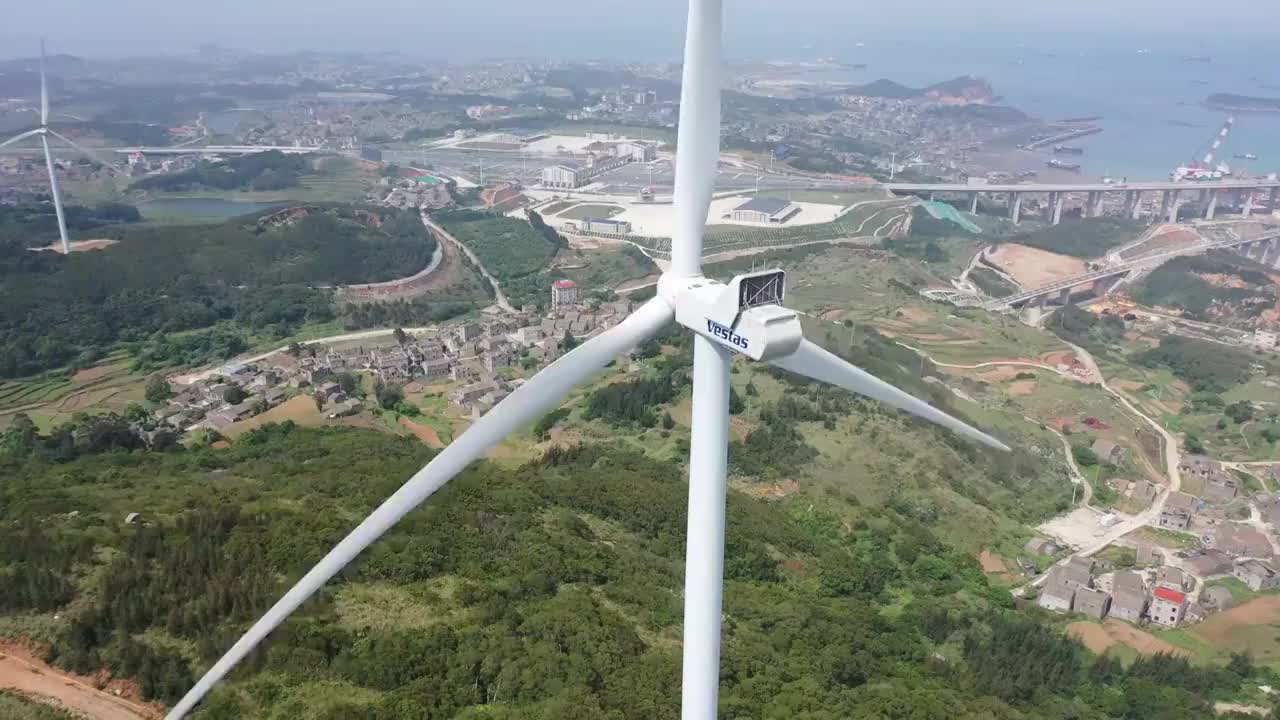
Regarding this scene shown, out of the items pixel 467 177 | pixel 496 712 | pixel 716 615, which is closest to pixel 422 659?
pixel 496 712

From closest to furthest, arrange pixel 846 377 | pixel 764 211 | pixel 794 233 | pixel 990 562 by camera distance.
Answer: pixel 846 377 → pixel 990 562 → pixel 794 233 → pixel 764 211

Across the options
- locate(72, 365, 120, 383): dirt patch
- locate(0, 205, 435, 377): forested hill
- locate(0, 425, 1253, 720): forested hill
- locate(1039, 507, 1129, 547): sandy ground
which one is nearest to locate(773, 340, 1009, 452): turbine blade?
locate(0, 425, 1253, 720): forested hill

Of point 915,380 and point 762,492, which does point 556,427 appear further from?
point 915,380

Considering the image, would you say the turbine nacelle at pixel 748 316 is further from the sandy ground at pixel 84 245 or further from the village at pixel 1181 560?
the sandy ground at pixel 84 245

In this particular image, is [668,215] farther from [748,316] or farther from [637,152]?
[748,316]

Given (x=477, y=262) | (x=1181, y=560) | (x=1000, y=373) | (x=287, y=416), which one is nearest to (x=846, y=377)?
(x=1181, y=560)

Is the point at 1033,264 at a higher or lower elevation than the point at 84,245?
lower

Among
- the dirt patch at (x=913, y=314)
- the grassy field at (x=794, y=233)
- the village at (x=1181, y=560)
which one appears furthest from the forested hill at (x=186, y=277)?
the village at (x=1181, y=560)
